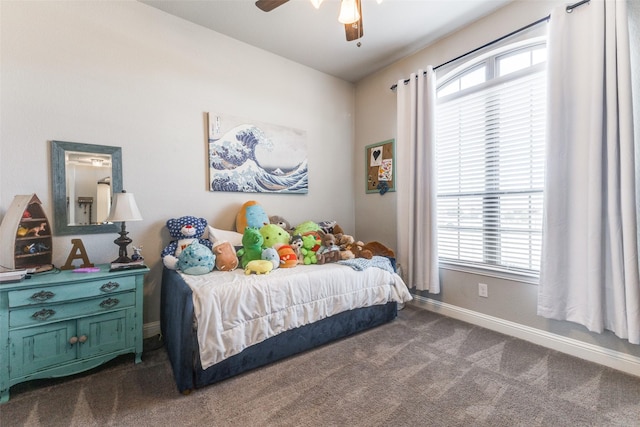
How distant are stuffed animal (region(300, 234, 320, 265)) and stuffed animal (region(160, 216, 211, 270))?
0.81 meters

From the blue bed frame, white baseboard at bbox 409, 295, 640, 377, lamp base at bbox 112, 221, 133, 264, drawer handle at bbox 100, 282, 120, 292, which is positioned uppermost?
lamp base at bbox 112, 221, 133, 264

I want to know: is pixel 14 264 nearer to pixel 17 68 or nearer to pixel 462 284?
pixel 17 68

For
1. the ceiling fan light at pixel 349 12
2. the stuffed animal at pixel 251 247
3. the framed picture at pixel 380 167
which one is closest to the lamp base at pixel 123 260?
the stuffed animal at pixel 251 247

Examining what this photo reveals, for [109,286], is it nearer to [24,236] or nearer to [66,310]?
[66,310]

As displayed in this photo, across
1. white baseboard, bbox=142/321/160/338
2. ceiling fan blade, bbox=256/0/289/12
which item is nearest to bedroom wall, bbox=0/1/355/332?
white baseboard, bbox=142/321/160/338

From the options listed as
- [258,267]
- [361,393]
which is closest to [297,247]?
[258,267]

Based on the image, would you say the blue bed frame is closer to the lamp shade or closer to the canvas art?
the lamp shade

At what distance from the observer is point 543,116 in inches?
82.8

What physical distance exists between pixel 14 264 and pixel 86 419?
1063mm

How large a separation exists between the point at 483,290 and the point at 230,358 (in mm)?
2170

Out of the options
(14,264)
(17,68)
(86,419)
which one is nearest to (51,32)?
(17,68)

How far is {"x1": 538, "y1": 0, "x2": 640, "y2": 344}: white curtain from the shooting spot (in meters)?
1.64

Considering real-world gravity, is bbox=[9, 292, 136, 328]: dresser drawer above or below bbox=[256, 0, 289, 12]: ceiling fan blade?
below

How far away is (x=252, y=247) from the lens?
2.18m
